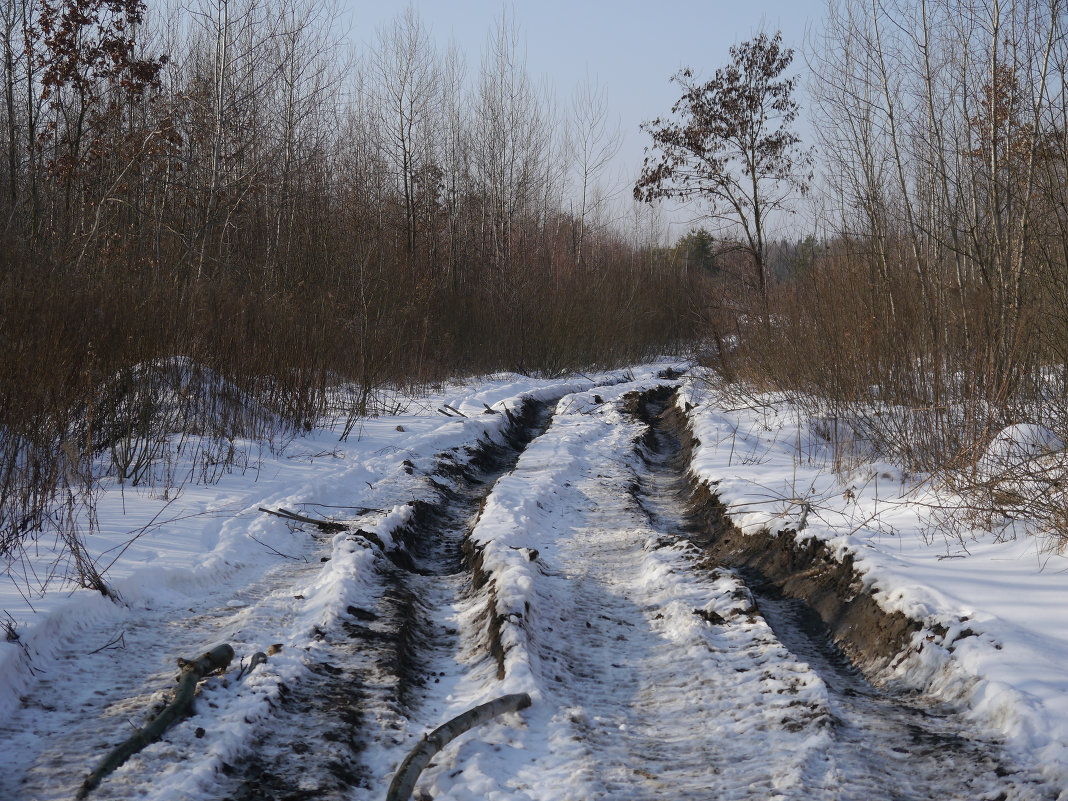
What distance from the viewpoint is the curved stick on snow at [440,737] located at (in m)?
2.43

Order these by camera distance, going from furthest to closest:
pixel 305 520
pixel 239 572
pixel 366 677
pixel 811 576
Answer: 1. pixel 305 520
2. pixel 811 576
3. pixel 239 572
4. pixel 366 677

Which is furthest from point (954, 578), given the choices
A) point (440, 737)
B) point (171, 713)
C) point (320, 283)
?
point (320, 283)

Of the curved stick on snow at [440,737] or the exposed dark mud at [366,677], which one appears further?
the exposed dark mud at [366,677]

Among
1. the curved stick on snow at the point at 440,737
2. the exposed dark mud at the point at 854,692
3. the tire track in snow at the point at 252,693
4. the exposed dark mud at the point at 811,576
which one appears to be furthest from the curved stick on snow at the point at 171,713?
the exposed dark mud at the point at 811,576

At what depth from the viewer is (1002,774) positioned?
265 cm

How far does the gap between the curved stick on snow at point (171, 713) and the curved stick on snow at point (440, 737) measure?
3.00ft

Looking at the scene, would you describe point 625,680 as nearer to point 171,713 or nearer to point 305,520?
point 171,713

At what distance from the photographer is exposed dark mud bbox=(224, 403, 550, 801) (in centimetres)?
266

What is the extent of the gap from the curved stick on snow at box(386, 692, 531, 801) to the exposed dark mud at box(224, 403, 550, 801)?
248 millimetres

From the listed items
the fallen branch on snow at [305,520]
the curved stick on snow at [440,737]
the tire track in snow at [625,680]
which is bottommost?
the tire track in snow at [625,680]

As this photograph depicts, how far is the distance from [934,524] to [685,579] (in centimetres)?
188

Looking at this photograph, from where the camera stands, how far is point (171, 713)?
2842 mm

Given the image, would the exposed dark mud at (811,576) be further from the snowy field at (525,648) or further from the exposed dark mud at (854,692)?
the snowy field at (525,648)

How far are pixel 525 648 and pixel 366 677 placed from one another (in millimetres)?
735
